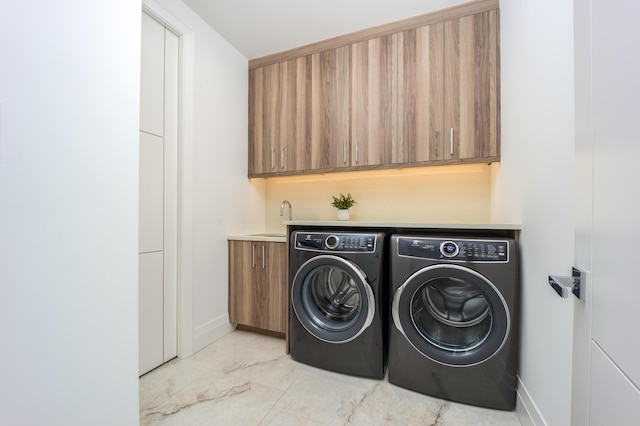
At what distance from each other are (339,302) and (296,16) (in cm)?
213

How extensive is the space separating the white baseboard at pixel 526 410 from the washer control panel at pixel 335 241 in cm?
96

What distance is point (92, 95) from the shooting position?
0.85 meters

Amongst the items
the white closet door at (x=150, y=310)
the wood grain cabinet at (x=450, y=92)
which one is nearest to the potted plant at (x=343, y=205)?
the wood grain cabinet at (x=450, y=92)

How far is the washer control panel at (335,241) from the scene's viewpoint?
1.51 metres

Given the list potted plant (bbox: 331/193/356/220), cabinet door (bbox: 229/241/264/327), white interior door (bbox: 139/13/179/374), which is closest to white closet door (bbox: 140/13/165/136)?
white interior door (bbox: 139/13/179/374)

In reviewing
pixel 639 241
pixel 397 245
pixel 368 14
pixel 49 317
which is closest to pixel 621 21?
pixel 639 241

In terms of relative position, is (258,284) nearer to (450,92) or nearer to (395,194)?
(395,194)

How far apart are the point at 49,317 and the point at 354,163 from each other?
1864mm

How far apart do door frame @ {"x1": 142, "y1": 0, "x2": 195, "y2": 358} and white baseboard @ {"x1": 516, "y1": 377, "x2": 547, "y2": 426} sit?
78.2 inches

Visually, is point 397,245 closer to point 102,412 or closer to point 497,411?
point 497,411

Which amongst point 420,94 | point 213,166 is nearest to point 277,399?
point 213,166

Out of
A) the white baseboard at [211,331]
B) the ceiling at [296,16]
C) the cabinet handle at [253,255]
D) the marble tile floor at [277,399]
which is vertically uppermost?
the ceiling at [296,16]

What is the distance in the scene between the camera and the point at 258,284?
202 cm

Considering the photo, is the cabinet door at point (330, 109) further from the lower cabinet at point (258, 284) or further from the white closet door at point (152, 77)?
the white closet door at point (152, 77)
